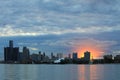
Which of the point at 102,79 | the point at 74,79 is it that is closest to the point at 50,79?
the point at 74,79

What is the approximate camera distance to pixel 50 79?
407 ft

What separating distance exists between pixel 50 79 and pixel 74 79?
27.7 feet

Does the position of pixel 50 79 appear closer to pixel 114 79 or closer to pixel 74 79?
pixel 74 79

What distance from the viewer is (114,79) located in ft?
401

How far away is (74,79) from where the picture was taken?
4872 inches

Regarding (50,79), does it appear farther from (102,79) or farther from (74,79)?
(102,79)

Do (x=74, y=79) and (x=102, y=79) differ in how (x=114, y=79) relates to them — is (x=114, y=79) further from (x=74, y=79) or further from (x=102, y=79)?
(x=74, y=79)

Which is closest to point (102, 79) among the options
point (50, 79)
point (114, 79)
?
point (114, 79)

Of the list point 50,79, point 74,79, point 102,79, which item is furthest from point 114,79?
point 50,79

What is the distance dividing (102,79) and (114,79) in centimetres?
429

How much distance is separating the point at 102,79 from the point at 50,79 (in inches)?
720

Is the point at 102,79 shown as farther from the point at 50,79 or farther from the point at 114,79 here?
the point at 50,79
